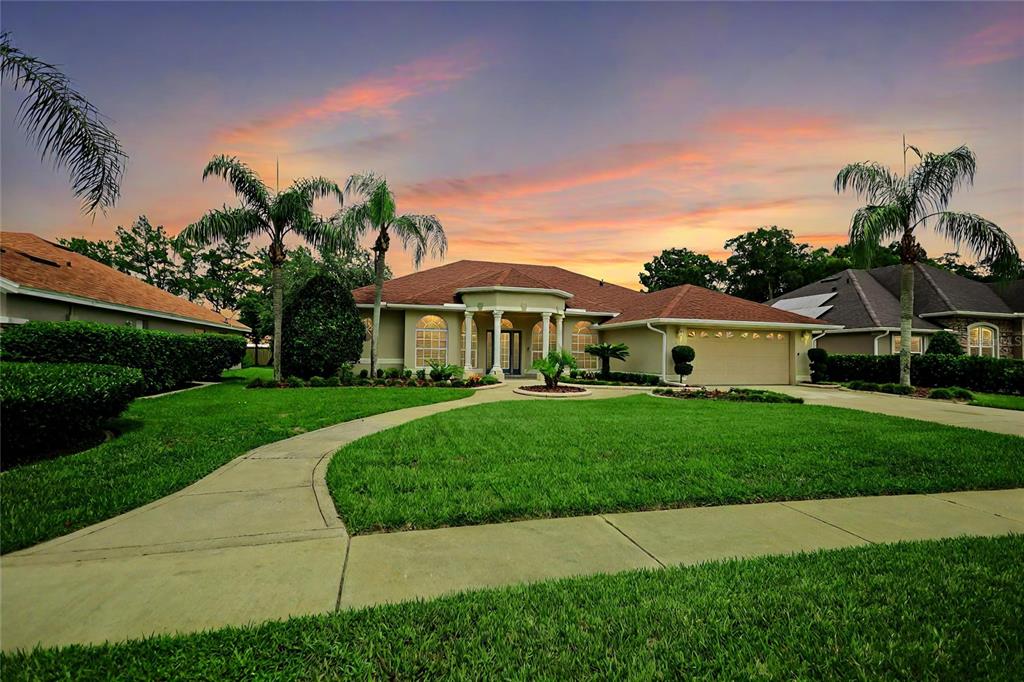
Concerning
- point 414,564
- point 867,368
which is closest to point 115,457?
point 414,564

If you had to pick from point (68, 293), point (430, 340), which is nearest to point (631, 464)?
point (68, 293)

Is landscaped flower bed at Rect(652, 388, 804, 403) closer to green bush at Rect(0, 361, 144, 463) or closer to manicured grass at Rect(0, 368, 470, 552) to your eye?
manicured grass at Rect(0, 368, 470, 552)

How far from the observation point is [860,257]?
654 inches

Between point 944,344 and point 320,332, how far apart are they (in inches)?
1059

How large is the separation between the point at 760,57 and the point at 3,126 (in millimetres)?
13586

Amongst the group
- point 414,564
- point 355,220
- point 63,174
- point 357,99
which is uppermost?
point 357,99

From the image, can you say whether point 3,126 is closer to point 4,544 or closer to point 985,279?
point 4,544

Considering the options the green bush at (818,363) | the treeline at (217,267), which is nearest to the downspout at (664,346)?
the green bush at (818,363)

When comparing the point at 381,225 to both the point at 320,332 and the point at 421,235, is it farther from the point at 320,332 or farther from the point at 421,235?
the point at 320,332

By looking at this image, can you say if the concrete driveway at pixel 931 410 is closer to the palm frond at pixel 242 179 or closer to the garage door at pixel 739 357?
the garage door at pixel 739 357

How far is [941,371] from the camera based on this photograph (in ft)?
57.8

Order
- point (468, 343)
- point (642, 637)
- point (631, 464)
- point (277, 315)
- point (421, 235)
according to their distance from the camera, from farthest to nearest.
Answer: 1. point (468, 343)
2. point (421, 235)
3. point (277, 315)
4. point (631, 464)
5. point (642, 637)

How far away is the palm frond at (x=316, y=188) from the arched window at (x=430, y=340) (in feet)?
21.8

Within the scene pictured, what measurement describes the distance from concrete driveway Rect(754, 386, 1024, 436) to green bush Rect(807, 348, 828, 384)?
461cm
